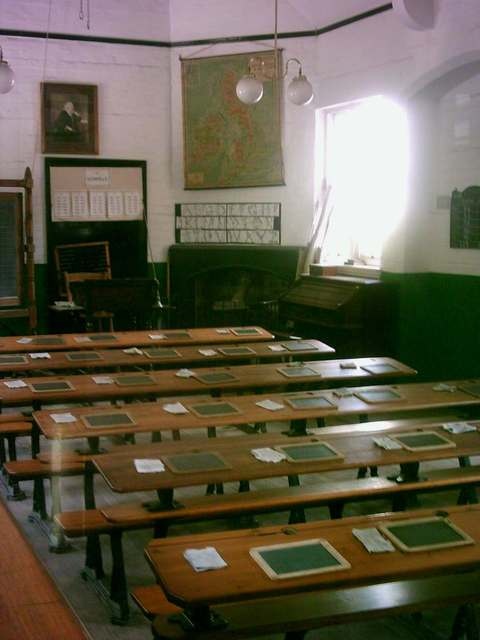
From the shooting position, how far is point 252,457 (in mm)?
3637


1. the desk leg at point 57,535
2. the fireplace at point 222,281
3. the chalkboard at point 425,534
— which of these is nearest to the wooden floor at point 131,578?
the desk leg at point 57,535

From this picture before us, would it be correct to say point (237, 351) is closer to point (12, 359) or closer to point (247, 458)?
point (12, 359)

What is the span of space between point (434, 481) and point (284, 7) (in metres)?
6.64

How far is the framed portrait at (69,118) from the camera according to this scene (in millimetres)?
9305

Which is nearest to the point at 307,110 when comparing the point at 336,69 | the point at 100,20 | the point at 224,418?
the point at 336,69

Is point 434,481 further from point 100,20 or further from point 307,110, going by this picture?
point 100,20

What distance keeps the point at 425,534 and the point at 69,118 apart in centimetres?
763

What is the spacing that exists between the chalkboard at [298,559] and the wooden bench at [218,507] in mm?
870

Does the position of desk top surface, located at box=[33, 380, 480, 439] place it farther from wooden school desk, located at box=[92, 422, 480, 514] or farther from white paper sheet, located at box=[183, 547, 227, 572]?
white paper sheet, located at box=[183, 547, 227, 572]

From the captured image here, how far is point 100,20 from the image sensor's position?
31.2 feet

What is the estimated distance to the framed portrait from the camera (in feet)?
30.5

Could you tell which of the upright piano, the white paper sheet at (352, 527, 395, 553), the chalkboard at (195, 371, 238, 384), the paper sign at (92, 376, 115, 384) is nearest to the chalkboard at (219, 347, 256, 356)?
the chalkboard at (195, 371, 238, 384)

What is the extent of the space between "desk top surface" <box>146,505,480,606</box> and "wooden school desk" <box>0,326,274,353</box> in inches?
154

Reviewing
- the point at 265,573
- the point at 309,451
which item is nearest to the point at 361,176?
the point at 309,451
